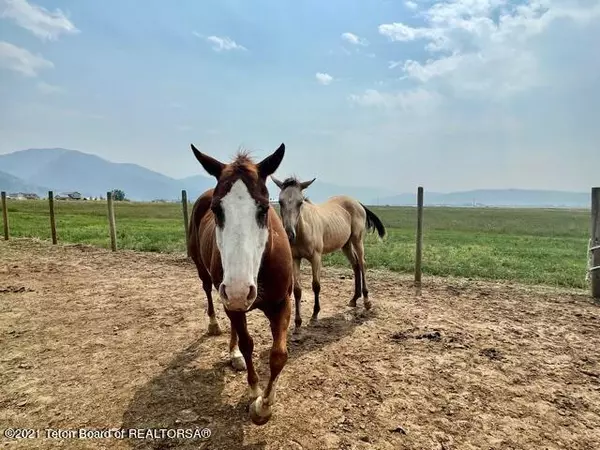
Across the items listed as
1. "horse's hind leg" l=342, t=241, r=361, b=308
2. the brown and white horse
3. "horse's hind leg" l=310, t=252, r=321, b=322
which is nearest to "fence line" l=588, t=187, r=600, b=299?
"horse's hind leg" l=342, t=241, r=361, b=308

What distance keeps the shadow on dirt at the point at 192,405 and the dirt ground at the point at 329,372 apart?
1cm

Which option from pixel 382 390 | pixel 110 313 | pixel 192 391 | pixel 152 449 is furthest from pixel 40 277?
pixel 382 390

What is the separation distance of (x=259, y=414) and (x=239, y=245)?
4.55 ft

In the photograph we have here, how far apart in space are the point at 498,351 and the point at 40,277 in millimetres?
8494

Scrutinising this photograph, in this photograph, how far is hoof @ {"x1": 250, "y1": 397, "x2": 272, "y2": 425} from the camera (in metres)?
2.73

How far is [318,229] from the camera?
5.50 meters

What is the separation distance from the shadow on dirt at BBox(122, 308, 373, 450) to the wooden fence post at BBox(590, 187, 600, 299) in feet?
17.4

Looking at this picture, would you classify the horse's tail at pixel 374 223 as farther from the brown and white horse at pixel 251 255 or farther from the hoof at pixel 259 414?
the hoof at pixel 259 414

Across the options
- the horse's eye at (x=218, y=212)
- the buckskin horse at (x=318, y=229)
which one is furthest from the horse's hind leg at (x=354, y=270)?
the horse's eye at (x=218, y=212)

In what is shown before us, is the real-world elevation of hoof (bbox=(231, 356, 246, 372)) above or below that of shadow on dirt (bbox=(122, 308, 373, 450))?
above

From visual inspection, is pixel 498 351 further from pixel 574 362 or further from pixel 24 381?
pixel 24 381

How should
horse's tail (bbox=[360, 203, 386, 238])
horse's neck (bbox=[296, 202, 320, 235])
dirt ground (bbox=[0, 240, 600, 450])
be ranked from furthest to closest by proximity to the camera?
1. horse's tail (bbox=[360, 203, 386, 238])
2. horse's neck (bbox=[296, 202, 320, 235])
3. dirt ground (bbox=[0, 240, 600, 450])

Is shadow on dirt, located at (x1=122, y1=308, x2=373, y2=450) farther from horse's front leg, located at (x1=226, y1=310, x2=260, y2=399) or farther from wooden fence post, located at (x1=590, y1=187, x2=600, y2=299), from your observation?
wooden fence post, located at (x1=590, y1=187, x2=600, y2=299)

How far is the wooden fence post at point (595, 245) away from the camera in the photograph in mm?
6273
